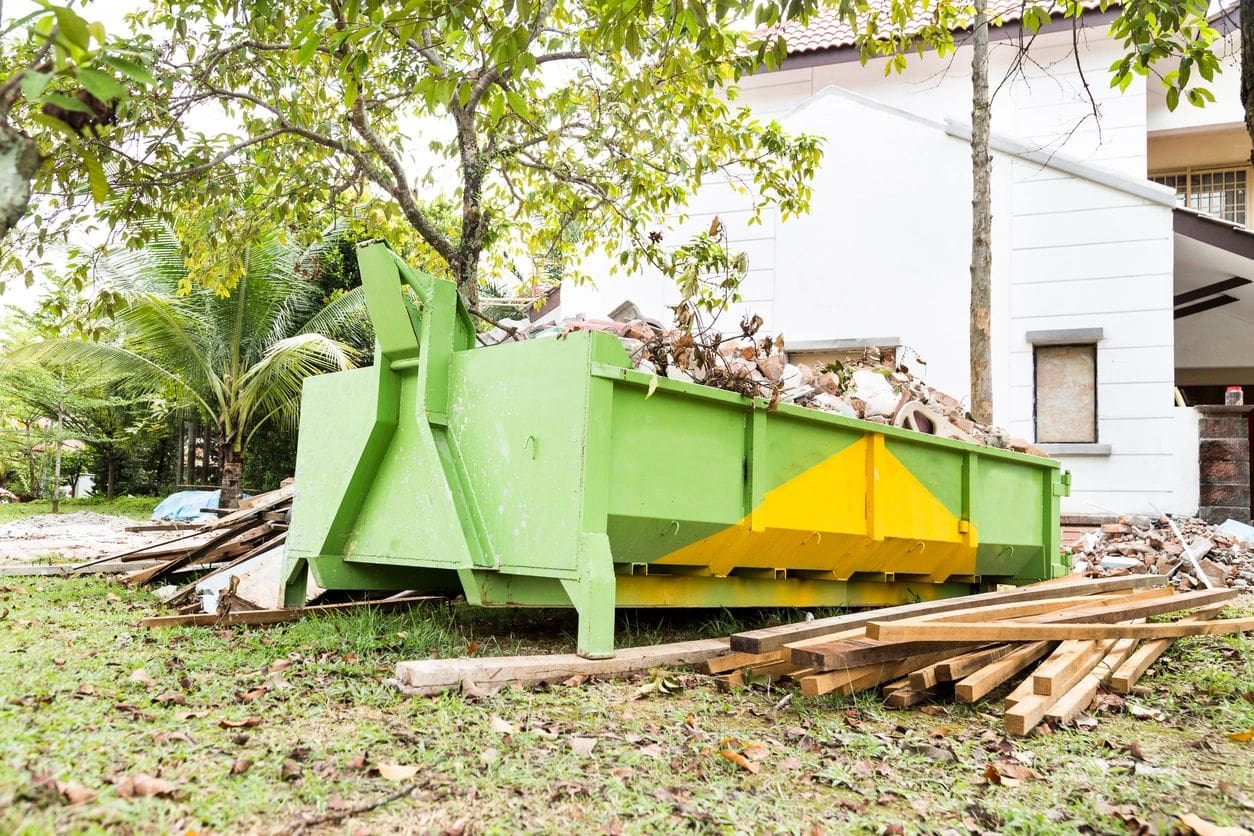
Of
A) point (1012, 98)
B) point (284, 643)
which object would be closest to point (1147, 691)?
point (284, 643)

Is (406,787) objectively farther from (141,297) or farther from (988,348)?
(141,297)

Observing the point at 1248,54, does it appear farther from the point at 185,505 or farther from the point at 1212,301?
the point at 185,505

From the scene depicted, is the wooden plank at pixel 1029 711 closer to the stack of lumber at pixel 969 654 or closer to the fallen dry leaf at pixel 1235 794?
the stack of lumber at pixel 969 654

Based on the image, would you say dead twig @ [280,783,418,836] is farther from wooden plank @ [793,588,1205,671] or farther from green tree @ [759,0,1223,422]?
green tree @ [759,0,1223,422]

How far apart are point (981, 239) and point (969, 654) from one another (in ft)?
22.5

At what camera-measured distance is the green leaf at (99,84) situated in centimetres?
188

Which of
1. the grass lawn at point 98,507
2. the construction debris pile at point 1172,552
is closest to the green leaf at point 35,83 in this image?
the construction debris pile at point 1172,552

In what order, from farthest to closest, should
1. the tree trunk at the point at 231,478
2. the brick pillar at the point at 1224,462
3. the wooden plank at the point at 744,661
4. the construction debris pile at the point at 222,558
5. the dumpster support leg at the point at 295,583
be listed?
the tree trunk at the point at 231,478
the brick pillar at the point at 1224,462
the construction debris pile at the point at 222,558
the dumpster support leg at the point at 295,583
the wooden plank at the point at 744,661

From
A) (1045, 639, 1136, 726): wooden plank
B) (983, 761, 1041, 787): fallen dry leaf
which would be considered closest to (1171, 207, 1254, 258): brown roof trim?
(1045, 639, 1136, 726): wooden plank

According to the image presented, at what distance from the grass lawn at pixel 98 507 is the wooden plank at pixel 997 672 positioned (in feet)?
54.7

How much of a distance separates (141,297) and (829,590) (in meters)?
11.4

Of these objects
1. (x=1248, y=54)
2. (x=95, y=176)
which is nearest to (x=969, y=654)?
(x=1248, y=54)

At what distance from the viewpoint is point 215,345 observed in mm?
14672

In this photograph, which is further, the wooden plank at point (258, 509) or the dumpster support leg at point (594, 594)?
the wooden plank at point (258, 509)
